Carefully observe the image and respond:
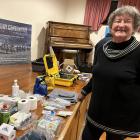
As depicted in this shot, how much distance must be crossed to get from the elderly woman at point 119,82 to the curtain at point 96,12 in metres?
3.93

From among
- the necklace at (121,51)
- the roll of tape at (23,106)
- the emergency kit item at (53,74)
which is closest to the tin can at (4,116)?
the roll of tape at (23,106)

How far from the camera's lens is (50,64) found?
8.10 ft

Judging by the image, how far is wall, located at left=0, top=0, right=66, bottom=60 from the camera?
399 cm

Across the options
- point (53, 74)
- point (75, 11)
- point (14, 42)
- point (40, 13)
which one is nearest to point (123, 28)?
point (53, 74)

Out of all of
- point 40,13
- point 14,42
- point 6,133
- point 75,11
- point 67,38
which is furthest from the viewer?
point 75,11

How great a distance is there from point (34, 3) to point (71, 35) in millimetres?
1224

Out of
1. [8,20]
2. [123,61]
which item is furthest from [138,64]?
[8,20]

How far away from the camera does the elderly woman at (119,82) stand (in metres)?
1.38

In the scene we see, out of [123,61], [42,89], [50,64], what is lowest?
[42,89]

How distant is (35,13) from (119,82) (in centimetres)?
376

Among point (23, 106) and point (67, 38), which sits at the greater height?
point (67, 38)

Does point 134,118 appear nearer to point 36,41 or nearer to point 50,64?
point 50,64

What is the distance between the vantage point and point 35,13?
4684 mm

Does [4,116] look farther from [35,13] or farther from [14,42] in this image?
[35,13]
